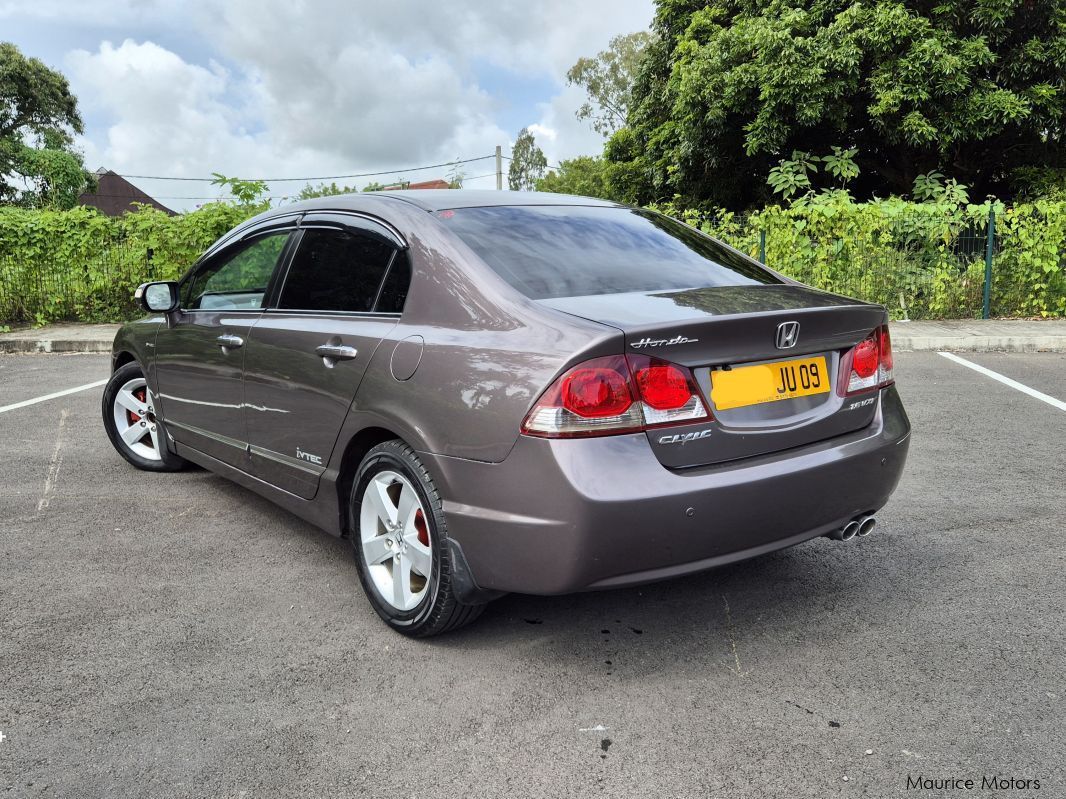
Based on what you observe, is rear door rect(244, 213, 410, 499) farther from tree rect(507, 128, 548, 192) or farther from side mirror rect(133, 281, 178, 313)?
tree rect(507, 128, 548, 192)

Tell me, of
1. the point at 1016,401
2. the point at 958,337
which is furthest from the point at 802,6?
the point at 1016,401

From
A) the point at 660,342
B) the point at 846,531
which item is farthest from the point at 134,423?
the point at 846,531

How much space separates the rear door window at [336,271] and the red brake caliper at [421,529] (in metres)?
0.81

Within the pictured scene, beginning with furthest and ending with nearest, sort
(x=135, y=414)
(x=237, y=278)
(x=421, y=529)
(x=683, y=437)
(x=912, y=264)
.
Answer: (x=912, y=264), (x=135, y=414), (x=237, y=278), (x=421, y=529), (x=683, y=437)

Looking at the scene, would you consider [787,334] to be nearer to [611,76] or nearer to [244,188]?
[244,188]

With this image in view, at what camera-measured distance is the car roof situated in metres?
3.48

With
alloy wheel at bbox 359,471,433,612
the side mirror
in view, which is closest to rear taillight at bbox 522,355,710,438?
alloy wheel at bbox 359,471,433,612

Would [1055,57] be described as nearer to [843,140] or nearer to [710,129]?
[843,140]

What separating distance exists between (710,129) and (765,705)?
20.5m

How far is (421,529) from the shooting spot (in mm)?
3035

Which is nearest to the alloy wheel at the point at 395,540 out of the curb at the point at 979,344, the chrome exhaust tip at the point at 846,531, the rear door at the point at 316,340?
the rear door at the point at 316,340

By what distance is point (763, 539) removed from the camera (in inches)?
109

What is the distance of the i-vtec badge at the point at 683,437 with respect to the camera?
2586 mm

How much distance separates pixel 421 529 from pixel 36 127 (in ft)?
163
